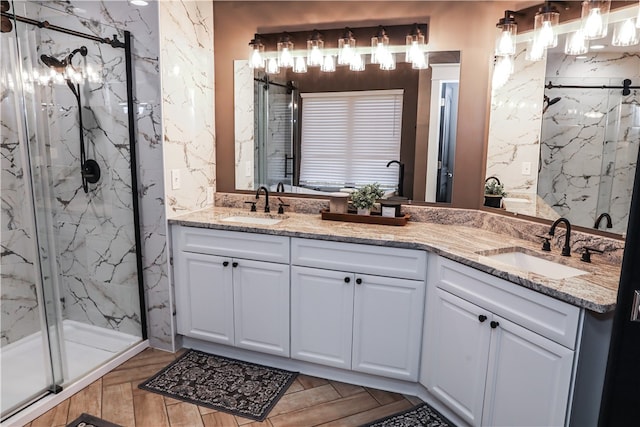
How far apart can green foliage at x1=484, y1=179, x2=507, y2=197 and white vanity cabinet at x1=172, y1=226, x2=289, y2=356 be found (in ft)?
4.30

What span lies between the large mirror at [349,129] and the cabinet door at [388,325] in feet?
2.51

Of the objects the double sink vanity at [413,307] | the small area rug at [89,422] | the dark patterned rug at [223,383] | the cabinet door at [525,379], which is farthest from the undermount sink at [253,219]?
the cabinet door at [525,379]

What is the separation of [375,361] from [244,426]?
79cm

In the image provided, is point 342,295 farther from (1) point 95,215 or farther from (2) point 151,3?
(2) point 151,3

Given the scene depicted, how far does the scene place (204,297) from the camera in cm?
266

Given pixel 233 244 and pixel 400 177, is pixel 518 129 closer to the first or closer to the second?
pixel 400 177

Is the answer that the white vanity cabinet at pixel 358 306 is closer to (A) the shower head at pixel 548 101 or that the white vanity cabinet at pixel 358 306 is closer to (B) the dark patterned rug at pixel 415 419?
(B) the dark patterned rug at pixel 415 419

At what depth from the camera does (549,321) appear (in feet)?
5.15

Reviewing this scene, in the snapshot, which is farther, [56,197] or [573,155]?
[56,197]

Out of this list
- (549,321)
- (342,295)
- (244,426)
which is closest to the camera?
(549,321)

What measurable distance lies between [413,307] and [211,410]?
4.00ft

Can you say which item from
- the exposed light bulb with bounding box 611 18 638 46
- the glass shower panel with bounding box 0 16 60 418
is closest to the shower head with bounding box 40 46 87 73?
the glass shower panel with bounding box 0 16 60 418

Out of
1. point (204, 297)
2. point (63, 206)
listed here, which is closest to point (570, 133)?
point (204, 297)

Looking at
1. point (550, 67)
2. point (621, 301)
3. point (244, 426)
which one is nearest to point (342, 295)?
point (244, 426)
